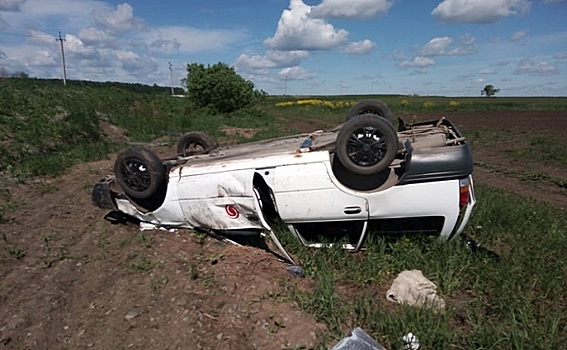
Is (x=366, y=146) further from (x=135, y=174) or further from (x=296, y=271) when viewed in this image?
(x=135, y=174)

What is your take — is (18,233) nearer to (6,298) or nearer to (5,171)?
(6,298)

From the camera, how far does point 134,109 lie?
2064cm

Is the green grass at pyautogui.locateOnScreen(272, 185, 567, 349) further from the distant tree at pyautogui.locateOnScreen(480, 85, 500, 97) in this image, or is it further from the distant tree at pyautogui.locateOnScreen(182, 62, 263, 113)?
the distant tree at pyautogui.locateOnScreen(480, 85, 500, 97)

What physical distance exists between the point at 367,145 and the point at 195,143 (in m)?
3.35

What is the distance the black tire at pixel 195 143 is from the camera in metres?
5.78

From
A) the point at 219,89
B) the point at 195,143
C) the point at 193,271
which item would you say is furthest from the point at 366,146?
the point at 219,89

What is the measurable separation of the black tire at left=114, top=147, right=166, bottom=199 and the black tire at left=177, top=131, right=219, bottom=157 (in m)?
1.56

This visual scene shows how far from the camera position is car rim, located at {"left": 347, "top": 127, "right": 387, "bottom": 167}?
3.33 metres

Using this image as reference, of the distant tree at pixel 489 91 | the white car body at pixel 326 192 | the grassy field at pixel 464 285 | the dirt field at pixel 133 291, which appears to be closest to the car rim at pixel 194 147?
the dirt field at pixel 133 291

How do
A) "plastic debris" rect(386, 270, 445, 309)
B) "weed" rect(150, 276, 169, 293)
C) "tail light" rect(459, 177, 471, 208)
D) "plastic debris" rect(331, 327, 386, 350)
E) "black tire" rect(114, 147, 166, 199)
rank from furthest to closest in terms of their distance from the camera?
"black tire" rect(114, 147, 166, 199) < "weed" rect(150, 276, 169, 293) < "tail light" rect(459, 177, 471, 208) < "plastic debris" rect(386, 270, 445, 309) < "plastic debris" rect(331, 327, 386, 350)

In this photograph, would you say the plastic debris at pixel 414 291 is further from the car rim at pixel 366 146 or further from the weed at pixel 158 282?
the weed at pixel 158 282

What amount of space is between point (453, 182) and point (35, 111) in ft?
37.9

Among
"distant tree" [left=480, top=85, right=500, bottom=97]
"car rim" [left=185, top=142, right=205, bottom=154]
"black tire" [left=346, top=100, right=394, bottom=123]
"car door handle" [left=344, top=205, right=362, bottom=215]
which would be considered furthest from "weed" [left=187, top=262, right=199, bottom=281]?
"distant tree" [left=480, top=85, right=500, bottom=97]

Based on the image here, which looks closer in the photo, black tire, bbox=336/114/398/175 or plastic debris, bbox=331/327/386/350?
plastic debris, bbox=331/327/386/350
